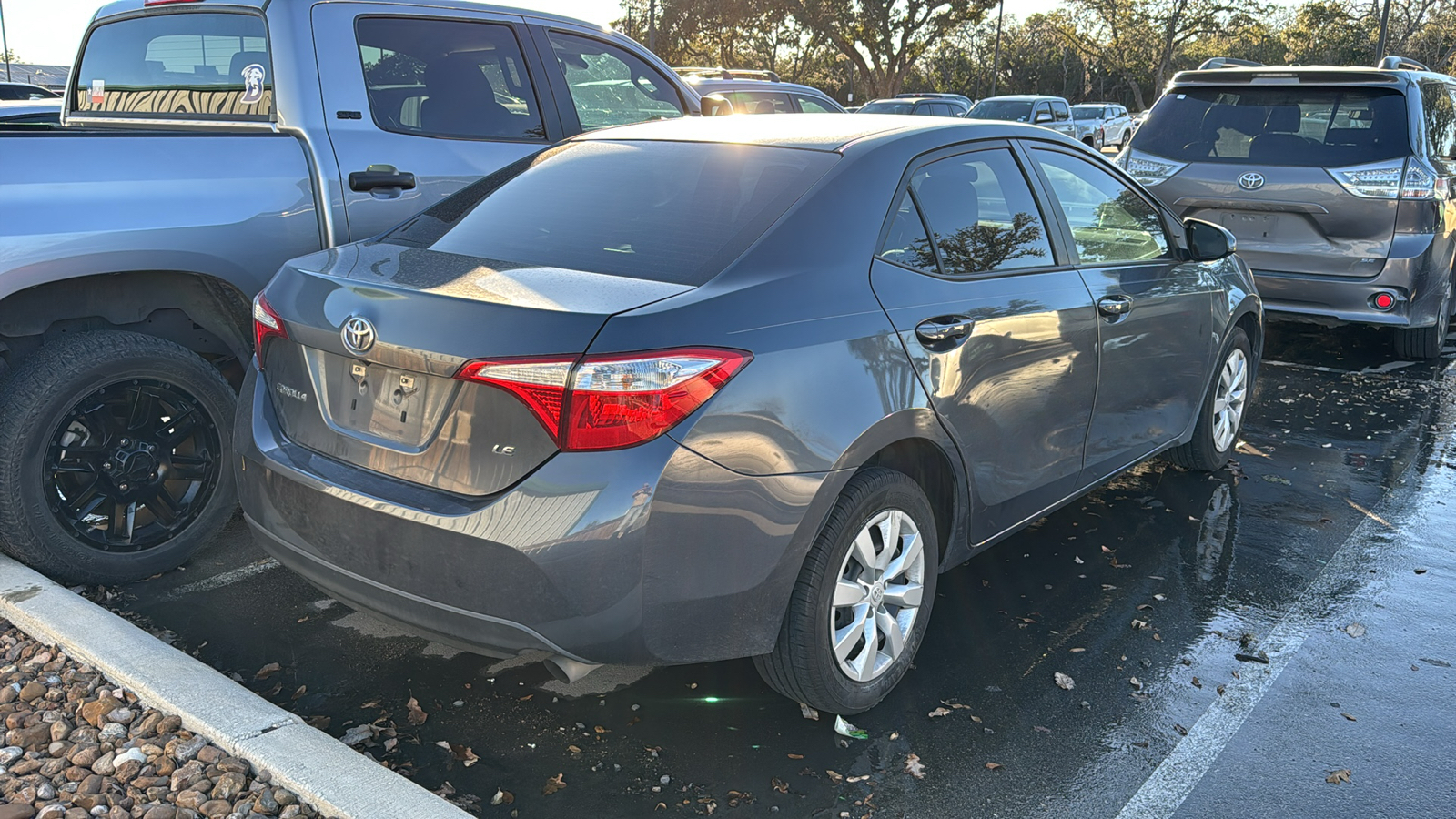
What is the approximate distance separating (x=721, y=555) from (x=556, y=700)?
916 millimetres

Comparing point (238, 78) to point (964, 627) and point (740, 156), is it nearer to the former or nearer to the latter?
point (740, 156)

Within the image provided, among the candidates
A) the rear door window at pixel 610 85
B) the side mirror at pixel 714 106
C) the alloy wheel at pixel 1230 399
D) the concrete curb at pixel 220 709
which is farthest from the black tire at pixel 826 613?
the side mirror at pixel 714 106

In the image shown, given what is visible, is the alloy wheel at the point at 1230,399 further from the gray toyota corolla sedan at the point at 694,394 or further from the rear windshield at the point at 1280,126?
the rear windshield at the point at 1280,126

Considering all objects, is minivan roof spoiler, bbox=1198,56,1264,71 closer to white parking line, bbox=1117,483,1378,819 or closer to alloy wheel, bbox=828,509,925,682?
white parking line, bbox=1117,483,1378,819

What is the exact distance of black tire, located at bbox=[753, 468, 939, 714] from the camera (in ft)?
9.87

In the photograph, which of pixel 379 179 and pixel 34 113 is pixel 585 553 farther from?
pixel 34 113

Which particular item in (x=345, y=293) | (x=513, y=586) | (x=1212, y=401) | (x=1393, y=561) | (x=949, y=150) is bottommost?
(x=1393, y=561)

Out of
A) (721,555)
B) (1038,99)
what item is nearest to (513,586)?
(721,555)

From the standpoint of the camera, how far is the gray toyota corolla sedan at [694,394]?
2658 millimetres

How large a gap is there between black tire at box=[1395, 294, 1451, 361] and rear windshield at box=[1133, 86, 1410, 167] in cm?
139

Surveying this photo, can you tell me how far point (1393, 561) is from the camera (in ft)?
15.0

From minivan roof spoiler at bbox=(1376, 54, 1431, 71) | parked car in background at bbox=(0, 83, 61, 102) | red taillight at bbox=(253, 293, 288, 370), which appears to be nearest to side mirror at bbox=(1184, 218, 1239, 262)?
red taillight at bbox=(253, 293, 288, 370)

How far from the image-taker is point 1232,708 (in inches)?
135

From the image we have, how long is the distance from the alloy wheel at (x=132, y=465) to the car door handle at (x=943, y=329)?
256 cm
